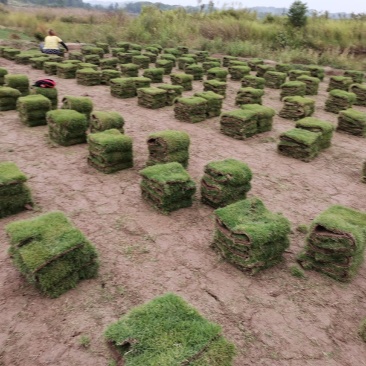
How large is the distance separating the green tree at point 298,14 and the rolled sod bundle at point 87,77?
18.0 meters

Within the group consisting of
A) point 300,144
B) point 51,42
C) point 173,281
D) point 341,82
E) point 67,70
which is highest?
point 51,42

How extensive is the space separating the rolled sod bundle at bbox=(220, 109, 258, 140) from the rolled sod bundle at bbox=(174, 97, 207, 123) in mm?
1102

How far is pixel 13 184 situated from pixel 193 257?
3.17 metres

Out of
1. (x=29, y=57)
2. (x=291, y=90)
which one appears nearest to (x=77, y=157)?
(x=291, y=90)

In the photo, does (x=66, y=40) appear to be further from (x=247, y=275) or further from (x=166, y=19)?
(x=247, y=275)

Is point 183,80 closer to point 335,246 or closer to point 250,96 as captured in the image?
point 250,96

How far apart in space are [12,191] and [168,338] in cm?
403

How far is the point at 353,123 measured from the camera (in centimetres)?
1110

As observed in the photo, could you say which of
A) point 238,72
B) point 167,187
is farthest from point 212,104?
point 238,72

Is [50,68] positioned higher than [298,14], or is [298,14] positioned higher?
[298,14]

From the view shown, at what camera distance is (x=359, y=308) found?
4719 mm

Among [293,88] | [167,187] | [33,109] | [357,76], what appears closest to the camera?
[167,187]

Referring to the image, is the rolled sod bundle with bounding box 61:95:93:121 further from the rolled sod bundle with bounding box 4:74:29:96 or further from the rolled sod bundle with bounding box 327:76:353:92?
the rolled sod bundle with bounding box 327:76:353:92

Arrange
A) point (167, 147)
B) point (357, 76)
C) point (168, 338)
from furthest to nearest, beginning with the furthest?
point (357, 76) < point (167, 147) < point (168, 338)
